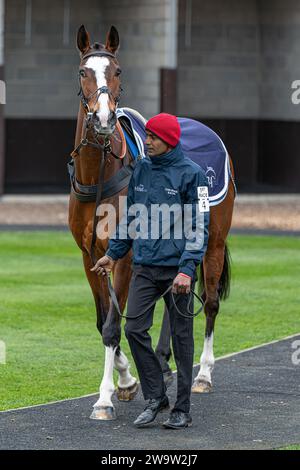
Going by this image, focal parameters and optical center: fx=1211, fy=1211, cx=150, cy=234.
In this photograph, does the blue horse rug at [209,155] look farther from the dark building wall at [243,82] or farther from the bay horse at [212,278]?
the dark building wall at [243,82]

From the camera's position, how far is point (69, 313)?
1192 centimetres

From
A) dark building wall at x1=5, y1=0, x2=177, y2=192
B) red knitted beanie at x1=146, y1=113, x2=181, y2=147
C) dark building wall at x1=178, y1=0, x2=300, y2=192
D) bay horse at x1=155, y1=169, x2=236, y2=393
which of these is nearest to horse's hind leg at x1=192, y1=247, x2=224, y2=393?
bay horse at x1=155, y1=169, x2=236, y2=393

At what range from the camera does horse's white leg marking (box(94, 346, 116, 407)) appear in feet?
25.5

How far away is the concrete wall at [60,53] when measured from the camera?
2489cm

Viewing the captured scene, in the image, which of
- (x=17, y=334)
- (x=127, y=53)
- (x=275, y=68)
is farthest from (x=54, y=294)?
(x=275, y=68)

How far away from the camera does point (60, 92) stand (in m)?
27.1

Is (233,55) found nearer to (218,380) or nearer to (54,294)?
(54,294)

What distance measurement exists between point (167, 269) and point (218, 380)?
1.88 m

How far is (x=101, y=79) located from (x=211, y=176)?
1.76m

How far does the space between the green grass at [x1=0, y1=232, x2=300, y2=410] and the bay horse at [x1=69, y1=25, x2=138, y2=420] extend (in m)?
0.60

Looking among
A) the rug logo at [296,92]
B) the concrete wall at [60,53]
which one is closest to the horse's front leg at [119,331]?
the concrete wall at [60,53]

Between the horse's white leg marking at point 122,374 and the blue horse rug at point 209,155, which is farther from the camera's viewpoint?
the blue horse rug at point 209,155

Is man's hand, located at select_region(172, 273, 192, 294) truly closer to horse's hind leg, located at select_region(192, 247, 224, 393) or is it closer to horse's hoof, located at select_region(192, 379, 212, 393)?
horse's hoof, located at select_region(192, 379, 212, 393)

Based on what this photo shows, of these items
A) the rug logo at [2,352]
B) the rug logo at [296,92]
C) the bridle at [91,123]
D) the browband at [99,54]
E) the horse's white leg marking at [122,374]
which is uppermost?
the browband at [99,54]
